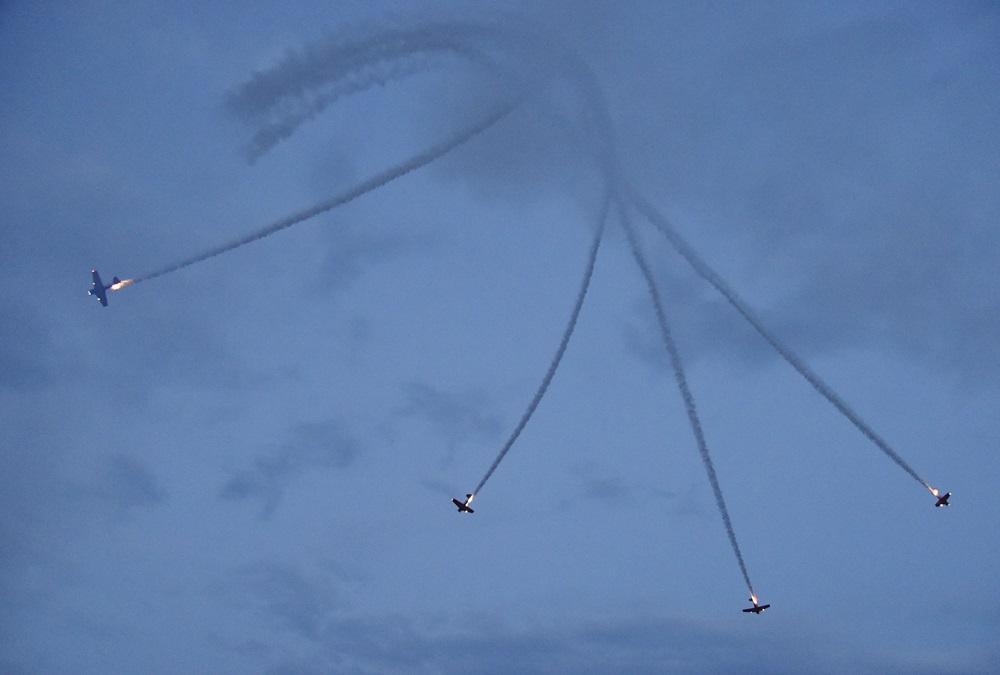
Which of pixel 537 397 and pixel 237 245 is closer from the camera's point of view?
pixel 237 245

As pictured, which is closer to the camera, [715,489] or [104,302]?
[715,489]

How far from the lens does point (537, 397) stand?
73.4 meters

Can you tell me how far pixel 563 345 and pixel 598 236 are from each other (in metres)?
9.14

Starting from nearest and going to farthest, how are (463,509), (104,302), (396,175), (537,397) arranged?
(396,175) < (537,397) < (104,302) < (463,509)

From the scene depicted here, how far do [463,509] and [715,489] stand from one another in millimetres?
25378

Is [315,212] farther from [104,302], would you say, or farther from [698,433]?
[698,433]

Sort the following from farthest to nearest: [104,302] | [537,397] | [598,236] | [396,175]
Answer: [104,302] → [537,397] → [598,236] → [396,175]

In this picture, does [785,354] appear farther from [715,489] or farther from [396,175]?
[396,175]

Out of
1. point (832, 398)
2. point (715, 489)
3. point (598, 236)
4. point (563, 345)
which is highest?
point (598, 236)

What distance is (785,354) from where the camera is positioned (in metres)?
69.3

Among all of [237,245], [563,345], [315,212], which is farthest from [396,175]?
[563,345]

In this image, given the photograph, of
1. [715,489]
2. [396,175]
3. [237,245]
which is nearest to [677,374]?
[715,489]

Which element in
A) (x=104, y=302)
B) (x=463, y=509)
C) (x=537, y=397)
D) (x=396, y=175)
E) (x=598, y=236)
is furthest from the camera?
(x=463, y=509)

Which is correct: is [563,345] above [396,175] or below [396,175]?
below
